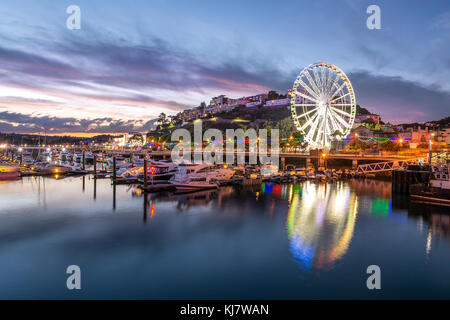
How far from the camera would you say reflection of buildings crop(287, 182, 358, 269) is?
17267 millimetres

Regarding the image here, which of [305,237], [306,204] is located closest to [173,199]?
[306,204]

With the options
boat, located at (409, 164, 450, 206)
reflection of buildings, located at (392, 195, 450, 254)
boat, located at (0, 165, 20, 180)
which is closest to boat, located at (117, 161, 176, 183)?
boat, located at (0, 165, 20, 180)

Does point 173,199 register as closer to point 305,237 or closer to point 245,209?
point 245,209

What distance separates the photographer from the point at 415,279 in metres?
14.5

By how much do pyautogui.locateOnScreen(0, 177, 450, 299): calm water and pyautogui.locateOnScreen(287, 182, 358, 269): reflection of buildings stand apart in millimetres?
98

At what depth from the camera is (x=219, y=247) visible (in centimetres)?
1861

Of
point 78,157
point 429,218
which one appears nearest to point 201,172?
point 429,218

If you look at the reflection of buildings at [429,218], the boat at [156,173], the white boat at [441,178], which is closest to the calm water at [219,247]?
the reflection of buildings at [429,218]

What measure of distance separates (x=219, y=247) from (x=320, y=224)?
924 cm

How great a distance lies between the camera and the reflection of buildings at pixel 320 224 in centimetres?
1727

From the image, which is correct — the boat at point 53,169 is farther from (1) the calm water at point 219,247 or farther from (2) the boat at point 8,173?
(1) the calm water at point 219,247

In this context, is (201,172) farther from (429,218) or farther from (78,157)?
(78,157)

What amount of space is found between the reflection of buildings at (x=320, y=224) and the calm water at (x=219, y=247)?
3.9 inches
